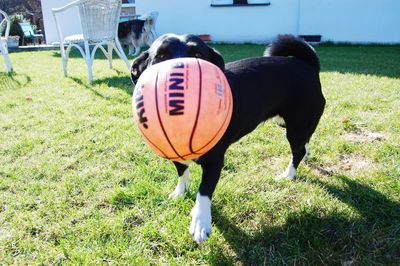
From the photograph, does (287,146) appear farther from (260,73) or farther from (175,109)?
(175,109)

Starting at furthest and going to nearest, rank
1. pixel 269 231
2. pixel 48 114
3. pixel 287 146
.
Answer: pixel 48 114 → pixel 287 146 → pixel 269 231

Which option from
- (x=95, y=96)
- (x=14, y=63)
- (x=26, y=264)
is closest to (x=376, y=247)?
(x=26, y=264)

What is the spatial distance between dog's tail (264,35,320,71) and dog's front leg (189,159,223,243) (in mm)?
1344

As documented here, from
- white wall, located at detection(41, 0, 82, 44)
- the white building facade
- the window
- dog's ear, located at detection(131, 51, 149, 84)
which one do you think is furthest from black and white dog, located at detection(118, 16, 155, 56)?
dog's ear, located at detection(131, 51, 149, 84)

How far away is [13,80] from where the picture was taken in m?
6.88

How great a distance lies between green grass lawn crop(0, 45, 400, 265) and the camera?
2.10 m

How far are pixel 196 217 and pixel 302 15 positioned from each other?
41.6 feet

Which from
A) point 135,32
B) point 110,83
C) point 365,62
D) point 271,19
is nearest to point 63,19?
point 135,32

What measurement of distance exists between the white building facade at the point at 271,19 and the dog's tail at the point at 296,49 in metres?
10.9

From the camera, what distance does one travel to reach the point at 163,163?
3172mm

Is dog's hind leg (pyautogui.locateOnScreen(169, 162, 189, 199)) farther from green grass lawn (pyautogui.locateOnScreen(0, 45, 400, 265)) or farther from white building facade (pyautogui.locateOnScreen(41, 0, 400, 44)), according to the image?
white building facade (pyautogui.locateOnScreen(41, 0, 400, 44))

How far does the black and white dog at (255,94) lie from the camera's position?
2133 mm

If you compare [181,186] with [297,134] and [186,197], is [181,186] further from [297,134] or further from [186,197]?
[297,134]

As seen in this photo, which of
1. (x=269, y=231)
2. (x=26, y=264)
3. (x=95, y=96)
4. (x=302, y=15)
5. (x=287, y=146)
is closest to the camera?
(x=26, y=264)
